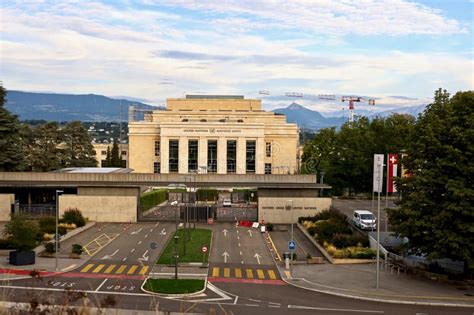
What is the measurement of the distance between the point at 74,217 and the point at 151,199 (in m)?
20.0

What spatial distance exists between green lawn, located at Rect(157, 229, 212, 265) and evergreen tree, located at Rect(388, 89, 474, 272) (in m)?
17.0

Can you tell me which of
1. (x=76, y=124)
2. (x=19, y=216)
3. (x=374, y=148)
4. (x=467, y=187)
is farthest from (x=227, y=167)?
(x=467, y=187)

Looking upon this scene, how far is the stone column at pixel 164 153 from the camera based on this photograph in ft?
424

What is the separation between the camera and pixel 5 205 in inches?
2805

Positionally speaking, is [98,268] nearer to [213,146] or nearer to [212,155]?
[212,155]

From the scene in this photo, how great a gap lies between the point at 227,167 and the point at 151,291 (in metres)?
92.7

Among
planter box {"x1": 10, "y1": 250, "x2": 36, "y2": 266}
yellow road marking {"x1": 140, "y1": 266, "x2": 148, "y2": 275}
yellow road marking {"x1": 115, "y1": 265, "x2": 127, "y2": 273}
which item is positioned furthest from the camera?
planter box {"x1": 10, "y1": 250, "x2": 36, "y2": 266}

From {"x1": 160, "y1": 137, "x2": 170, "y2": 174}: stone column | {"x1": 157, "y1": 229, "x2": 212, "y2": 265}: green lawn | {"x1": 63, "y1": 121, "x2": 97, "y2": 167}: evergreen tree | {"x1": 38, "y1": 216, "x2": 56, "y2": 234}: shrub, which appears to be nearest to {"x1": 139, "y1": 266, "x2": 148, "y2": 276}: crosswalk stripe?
{"x1": 157, "y1": 229, "x2": 212, "y2": 265}: green lawn

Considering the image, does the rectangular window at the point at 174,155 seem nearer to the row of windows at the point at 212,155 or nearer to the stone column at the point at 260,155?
the row of windows at the point at 212,155

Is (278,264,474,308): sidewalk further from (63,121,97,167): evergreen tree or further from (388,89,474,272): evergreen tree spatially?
(63,121,97,167): evergreen tree

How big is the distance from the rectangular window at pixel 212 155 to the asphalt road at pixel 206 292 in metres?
74.5

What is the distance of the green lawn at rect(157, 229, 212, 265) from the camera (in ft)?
164

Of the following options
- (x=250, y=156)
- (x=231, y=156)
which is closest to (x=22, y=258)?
(x=231, y=156)

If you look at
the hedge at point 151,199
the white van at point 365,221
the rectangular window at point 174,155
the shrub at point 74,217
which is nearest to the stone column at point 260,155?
the rectangular window at point 174,155
